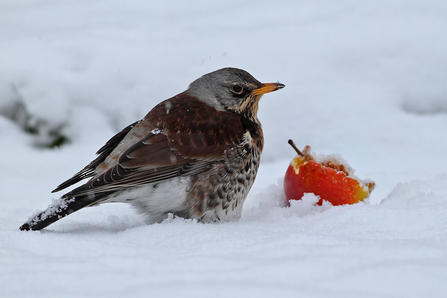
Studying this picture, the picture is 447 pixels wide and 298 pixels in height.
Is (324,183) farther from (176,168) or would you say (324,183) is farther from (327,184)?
(176,168)

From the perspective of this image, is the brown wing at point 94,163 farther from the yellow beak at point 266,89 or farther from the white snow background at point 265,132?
the yellow beak at point 266,89

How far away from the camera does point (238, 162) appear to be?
3217 mm

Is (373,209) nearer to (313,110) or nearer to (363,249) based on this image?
(363,249)

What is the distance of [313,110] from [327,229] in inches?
142

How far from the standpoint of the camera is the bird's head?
3674 mm

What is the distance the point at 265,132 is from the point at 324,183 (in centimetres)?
236

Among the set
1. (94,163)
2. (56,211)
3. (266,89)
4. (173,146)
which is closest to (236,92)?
(266,89)

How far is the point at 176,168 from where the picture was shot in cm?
304

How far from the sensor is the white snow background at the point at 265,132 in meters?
1.87

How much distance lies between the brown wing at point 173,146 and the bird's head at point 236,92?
0.25m

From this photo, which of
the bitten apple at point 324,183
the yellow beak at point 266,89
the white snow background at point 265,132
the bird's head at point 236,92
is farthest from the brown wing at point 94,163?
the bitten apple at point 324,183

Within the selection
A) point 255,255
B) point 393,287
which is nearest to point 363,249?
point 393,287

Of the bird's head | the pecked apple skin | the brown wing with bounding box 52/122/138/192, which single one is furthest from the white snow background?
the bird's head

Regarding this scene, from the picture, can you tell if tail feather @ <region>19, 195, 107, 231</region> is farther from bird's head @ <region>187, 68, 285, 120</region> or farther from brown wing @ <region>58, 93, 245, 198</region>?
bird's head @ <region>187, 68, 285, 120</region>
